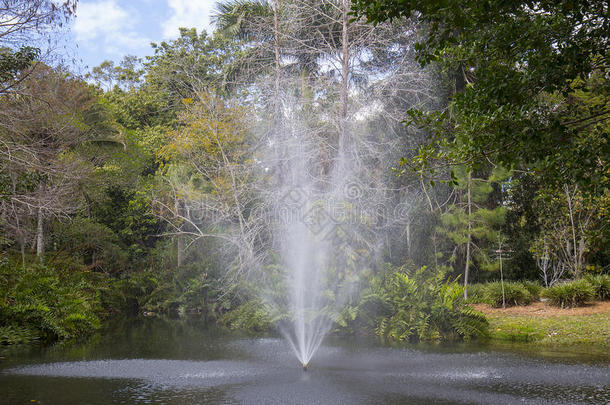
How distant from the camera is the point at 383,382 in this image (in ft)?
23.4

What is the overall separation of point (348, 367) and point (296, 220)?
804cm

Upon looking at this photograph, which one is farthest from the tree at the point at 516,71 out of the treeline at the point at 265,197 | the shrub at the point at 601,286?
the shrub at the point at 601,286

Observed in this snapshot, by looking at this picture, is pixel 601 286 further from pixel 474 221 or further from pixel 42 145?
pixel 42 145

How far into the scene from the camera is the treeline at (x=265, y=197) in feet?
39.4

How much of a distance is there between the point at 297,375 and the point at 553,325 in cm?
683

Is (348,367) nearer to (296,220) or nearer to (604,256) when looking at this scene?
(296,220)

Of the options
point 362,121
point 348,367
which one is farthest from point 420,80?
point 348,367

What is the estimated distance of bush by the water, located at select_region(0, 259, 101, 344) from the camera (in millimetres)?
10734

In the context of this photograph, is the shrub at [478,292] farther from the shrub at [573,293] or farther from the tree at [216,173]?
the tree at [216,173]

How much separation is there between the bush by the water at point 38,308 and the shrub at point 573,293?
11518mm

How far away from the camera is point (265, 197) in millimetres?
17031

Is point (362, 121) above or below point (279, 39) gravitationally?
below

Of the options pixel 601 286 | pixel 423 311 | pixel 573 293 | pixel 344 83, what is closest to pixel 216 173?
pixel 344 83

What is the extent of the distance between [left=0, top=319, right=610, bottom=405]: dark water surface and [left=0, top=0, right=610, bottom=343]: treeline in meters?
2.10
